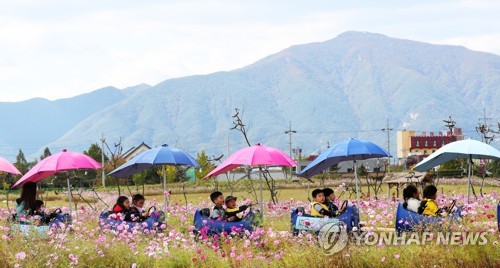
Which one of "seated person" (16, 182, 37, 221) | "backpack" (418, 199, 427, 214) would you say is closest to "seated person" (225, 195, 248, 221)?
"backpack" (418, 199, 427, 214)

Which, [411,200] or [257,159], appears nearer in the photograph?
[411,200]

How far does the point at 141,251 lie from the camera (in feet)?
36.4

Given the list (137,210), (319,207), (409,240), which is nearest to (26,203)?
(137,210)

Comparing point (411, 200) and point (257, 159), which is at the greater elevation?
point (257, 159)

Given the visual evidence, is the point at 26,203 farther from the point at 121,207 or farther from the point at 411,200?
the point at 411,200

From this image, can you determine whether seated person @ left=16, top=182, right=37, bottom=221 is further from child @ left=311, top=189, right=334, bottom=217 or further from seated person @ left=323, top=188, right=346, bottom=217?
seated person @ left=323, top=188, right=346, bottom=217

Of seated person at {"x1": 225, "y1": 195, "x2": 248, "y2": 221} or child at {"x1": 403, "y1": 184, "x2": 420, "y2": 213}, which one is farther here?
seated person at {"x1": 225, "y1": 195, "x2": 248, "y2": 221}

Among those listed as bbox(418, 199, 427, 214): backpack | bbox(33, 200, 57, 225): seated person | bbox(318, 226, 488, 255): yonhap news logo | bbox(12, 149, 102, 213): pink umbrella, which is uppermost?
bbox(12, 149, 102, 213): pink umbrella

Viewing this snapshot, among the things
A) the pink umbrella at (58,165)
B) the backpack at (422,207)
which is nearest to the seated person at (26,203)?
the pink umbrella at (58,165)

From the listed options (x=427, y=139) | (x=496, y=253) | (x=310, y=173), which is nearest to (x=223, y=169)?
(x=310, y=173)

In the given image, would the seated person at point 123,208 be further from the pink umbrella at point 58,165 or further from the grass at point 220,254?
the grass at point 220,254

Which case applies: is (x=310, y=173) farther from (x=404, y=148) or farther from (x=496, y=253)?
(x=404, y=148)

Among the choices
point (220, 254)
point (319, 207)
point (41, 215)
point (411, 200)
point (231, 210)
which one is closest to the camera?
point (220, 254)

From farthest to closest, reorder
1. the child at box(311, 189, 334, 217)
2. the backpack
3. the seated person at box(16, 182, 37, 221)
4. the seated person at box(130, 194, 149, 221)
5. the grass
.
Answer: the seated person at box(16, 182, 37, 221), the seated person at box(130, 194, 149, 221), the child at box(311, 189, 334, 217), the backpack, the grass
